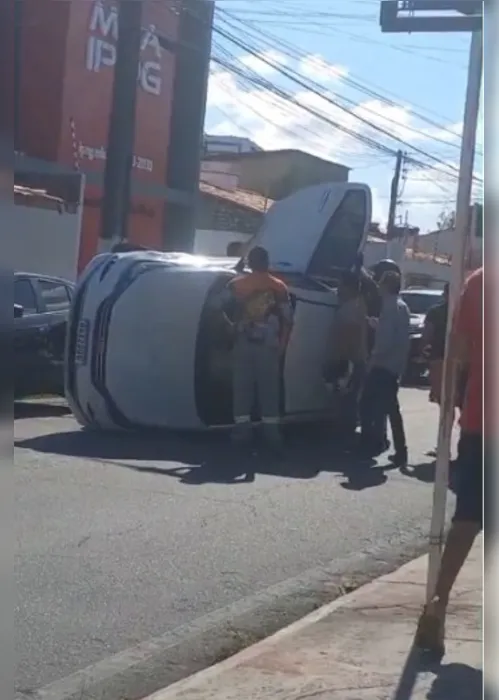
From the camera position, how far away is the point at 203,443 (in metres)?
12.1

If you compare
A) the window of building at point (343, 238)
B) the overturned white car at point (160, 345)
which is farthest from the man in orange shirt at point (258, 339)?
the window of building at point (343, 238)

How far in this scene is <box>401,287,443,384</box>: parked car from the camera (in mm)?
21458

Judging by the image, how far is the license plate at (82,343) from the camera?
1220cm

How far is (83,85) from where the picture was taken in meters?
27.2

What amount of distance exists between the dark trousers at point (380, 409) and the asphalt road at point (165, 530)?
0.35 metres

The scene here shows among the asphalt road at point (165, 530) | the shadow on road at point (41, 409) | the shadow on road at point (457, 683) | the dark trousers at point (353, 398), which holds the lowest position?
the shadow on road at point (41, 409)

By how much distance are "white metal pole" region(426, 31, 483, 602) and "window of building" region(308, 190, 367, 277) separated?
7088 millimetres

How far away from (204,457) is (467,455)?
20.0ft

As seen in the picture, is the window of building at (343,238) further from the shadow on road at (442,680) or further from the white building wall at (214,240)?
the white building wall at (214,240)

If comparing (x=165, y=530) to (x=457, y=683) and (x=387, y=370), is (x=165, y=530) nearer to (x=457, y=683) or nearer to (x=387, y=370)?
(x=457, y=683)

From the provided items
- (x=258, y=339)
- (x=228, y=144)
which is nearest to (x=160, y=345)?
(x=258, y=339)

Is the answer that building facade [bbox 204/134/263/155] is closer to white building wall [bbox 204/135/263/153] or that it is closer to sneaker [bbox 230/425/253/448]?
white building wall [bbox 204/135/263/153]

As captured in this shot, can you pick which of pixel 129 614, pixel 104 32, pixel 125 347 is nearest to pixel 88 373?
pixel 125 347

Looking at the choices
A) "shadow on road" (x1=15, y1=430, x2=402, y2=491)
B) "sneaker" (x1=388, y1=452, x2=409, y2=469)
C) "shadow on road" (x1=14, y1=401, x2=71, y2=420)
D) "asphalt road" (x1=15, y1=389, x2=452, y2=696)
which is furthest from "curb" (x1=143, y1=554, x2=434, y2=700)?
"shadow on road" (x1=14, y1=401, x2=71, y2=420)
